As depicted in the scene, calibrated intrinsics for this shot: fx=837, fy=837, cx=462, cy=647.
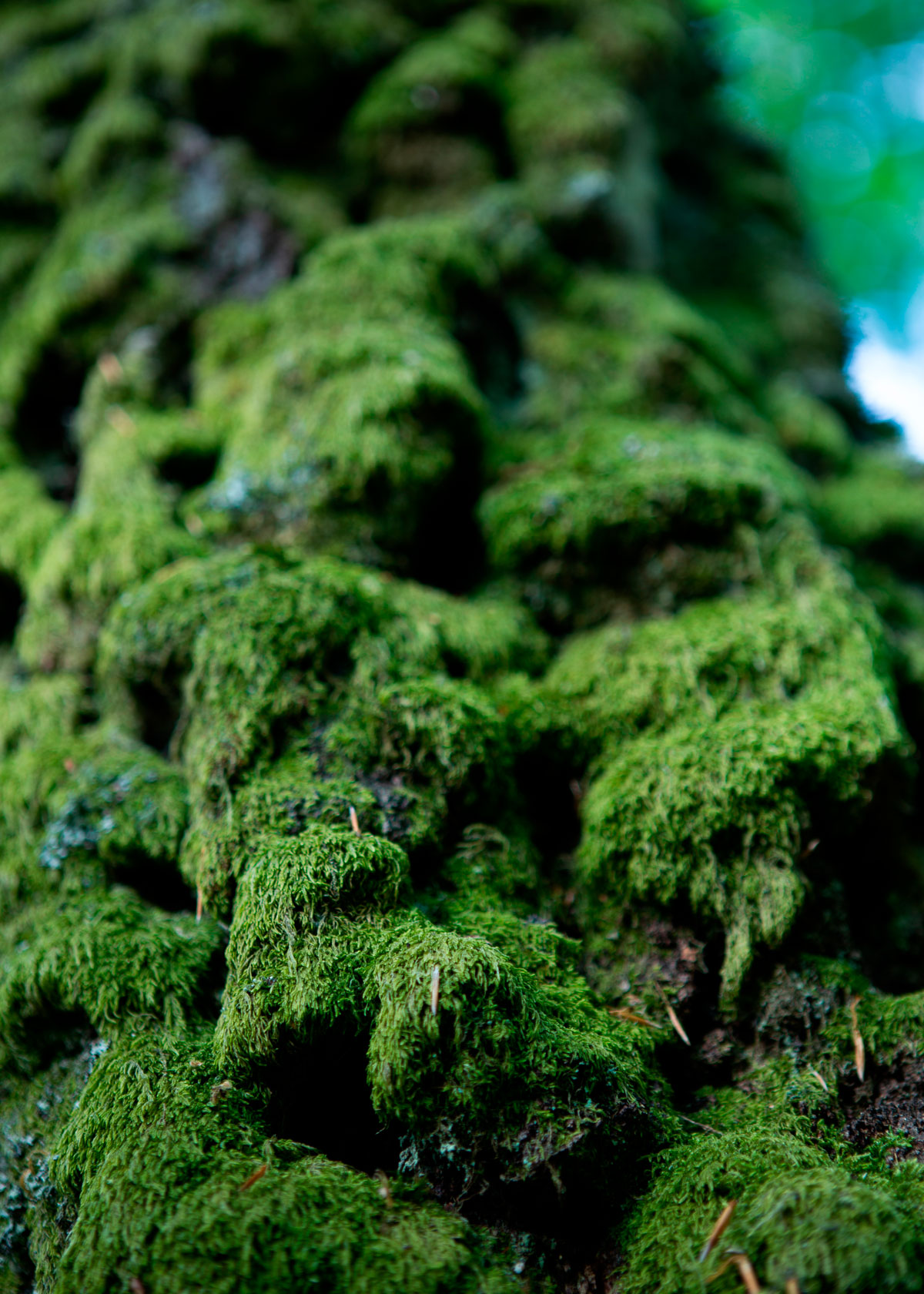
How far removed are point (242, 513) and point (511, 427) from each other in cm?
147

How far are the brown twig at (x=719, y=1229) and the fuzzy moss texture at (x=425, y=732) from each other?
0.05 feet

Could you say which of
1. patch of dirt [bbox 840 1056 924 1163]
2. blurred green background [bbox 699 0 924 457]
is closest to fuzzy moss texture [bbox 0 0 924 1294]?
patch of dirt [bbox 840 1056 924 1163]

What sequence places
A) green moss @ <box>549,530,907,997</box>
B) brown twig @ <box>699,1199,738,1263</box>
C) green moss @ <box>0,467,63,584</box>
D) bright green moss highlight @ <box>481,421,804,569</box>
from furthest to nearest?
green moss @ <box>0,467,63,584</box>
bright green moss highlight @ <box>481,421,804,569</box>
green moss @ <box>549,530,907,997</box>
brown twig @ <box>699,1199,738,1263</box>

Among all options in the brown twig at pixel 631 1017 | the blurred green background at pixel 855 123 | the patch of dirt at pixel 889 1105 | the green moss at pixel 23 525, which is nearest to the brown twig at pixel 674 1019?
the brown twig at pixel 631 1017

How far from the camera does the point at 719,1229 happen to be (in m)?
1.70

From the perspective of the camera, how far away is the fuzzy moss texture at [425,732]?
183 centimetres

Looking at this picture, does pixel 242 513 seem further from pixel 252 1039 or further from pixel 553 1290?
pixel 553 1290

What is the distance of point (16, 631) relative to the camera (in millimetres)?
3867

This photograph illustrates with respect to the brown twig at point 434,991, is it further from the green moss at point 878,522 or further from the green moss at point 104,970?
the green moss at point 878,522

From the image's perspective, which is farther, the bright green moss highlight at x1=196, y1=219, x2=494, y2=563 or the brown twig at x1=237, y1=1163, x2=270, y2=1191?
the bright green moss highlight at x1=196, y1=219, x2=494, y2=563

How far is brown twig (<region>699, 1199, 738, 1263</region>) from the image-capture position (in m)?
1.67

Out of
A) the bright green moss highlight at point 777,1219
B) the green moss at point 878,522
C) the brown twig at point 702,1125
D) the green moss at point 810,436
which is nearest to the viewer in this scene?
the bright green moss highlight at point 777,1219

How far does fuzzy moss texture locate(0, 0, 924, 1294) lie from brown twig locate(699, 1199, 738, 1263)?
2 cm

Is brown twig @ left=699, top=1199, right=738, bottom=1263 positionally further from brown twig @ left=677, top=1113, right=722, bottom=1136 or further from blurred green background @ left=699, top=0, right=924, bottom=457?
blurred green background @ left=699, top=0, right=924, bottom=457
